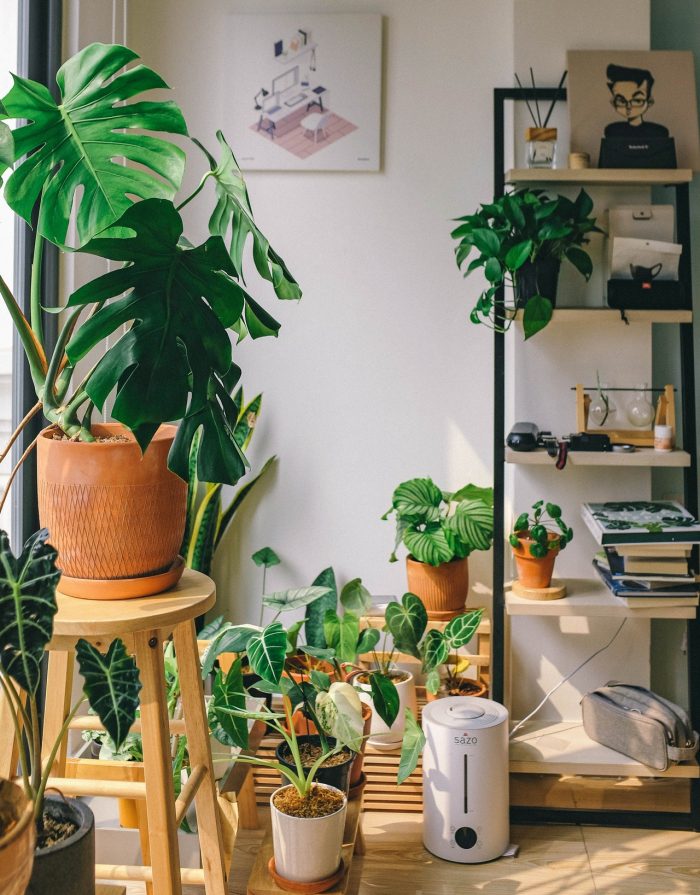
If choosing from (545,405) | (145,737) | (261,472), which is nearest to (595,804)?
(545,405)

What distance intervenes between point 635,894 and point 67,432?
5.64ft

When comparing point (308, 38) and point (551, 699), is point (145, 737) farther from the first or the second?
point (308, 38)

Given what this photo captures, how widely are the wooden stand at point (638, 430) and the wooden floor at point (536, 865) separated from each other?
3.54 ft

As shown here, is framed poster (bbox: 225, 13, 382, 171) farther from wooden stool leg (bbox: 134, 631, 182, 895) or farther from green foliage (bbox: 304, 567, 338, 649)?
wooden stool leg (bbox: 134, 631, 182, 895)

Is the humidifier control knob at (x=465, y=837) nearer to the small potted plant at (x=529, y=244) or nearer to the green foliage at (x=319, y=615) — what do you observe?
the green foliage at (x=319, y=615)

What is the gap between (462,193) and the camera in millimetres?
2783

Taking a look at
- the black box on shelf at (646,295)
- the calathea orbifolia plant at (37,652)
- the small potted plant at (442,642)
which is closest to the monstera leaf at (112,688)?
the calathea orbifolia plant at (37,652)

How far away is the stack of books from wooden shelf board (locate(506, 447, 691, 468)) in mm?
152

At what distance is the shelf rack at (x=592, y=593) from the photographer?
7.78 feet

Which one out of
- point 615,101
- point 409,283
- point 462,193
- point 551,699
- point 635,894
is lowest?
point 635,894

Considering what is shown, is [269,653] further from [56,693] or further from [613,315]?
[613,315]

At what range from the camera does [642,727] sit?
7.73 feet

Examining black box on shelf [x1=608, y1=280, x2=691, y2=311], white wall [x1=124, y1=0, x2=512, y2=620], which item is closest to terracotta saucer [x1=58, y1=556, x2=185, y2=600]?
white wall [x1=124, y1=0, x2=512, y2=620]

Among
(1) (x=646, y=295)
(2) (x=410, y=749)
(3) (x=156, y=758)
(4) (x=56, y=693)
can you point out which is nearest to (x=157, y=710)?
(3) (x=156, y=758)
